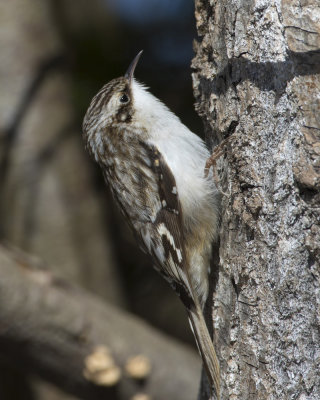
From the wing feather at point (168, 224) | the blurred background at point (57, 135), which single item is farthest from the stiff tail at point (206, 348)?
the blurred background at point (57, 135)

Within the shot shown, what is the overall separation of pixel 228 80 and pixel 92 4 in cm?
275

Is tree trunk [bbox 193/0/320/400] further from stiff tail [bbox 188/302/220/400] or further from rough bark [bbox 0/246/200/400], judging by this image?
rough bark [bbox 0/246/200/400]

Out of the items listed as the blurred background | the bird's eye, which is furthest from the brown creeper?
the blurred background

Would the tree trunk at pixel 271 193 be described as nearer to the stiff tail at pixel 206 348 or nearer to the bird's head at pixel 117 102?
the stiff tail at pixel 206 348

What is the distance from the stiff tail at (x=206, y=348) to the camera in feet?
6.67

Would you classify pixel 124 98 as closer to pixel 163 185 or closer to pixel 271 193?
pixel 163 185

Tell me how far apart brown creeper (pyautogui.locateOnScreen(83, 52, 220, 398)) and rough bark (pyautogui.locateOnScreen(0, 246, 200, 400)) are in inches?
25.0

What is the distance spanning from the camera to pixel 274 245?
5.66 feet

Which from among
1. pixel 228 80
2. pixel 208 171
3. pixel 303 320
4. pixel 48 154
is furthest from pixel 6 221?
pixel 303 320

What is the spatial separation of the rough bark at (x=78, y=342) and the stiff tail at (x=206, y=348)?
2.84ft

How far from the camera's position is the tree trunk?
165cm

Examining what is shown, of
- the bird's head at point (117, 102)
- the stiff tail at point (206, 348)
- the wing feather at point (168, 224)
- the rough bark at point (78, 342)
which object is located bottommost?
the rough bark at point (78, 342)

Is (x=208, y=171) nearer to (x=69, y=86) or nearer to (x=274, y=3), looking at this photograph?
(x=274, y=3)

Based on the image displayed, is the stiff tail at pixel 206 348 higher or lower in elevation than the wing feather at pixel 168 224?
lower
